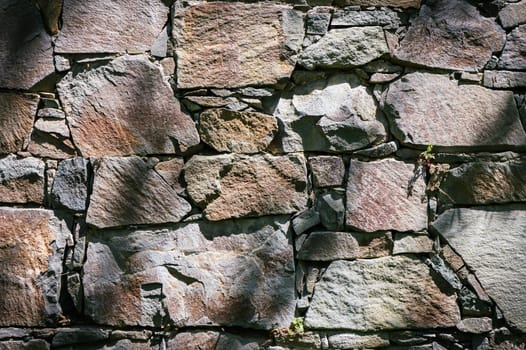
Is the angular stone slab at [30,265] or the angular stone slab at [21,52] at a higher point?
the angular stone slab at [21,52]

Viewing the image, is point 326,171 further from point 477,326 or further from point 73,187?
point 73,187

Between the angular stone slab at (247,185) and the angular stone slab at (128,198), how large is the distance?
100 mm

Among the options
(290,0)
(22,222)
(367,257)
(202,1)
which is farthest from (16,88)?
(367,257)

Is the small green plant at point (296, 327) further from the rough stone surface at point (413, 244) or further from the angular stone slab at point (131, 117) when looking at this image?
the angular stone slab at point (131, 117)

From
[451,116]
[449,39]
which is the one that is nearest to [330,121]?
[451,116]

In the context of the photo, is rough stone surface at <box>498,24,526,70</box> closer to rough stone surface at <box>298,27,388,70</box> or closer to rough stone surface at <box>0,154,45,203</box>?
rough stone surface at <box>298,27,388,70</box>

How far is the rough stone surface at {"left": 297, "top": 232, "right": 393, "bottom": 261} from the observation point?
2061 millimetres

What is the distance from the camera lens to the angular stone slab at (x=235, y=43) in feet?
6.82

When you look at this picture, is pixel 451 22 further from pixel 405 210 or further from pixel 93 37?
pixel 93 37

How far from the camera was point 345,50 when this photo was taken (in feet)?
6.86

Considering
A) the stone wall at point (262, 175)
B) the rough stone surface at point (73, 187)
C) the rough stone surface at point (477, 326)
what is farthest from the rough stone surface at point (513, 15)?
the rough stone surface at point (73, 187)

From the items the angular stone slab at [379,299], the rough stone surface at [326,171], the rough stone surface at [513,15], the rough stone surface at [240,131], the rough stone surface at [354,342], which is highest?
the rough stone surface at [513,15]

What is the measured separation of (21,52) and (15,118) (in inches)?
10.1

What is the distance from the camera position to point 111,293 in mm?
2049
